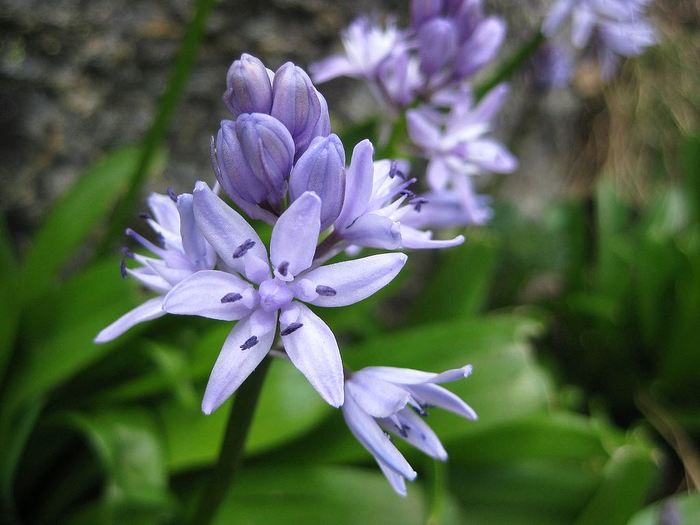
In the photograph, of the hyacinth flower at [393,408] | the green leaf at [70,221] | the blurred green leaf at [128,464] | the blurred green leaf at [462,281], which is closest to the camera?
the hyacinth flower at [393,408]

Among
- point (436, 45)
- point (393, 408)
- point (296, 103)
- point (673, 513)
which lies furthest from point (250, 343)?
point (673, 513)

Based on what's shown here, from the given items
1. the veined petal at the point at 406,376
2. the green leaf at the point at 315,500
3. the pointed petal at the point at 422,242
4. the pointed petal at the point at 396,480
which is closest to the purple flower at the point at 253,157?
the pointed petal at the point at 422,242

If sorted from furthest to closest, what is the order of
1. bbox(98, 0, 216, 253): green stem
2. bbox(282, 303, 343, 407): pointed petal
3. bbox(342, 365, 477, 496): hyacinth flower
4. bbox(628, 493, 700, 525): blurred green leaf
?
bbox(628, 493, 700, 525): blurred green leaf < bbox(98, 0, 216, 253): green stem < bbox(342, 365, 477, 496): hyacinth flower < bbox(282, 303, 343, 407): pointed petal

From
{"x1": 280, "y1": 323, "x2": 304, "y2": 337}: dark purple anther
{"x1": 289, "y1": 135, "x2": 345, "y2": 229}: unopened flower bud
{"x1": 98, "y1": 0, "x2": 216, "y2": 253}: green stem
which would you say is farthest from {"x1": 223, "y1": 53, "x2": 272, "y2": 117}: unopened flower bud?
{"x1": 98, "y1": 0, "x2": 216, "y2": 253}: green stem

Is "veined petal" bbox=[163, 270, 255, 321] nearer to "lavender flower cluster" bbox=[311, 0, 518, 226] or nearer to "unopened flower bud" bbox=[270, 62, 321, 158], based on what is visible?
"unopened flower bud" bbox=[270, 62, 321, 158]

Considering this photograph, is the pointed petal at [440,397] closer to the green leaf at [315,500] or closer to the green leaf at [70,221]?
the green leaf at [315,500]
